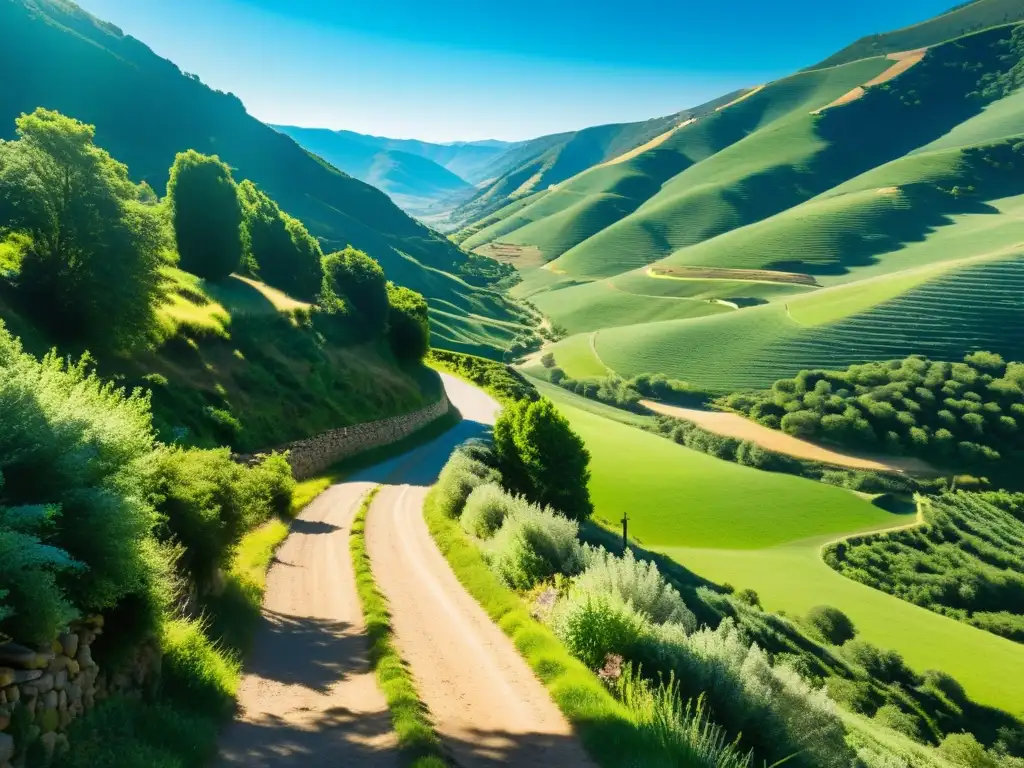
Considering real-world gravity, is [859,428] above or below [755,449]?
above

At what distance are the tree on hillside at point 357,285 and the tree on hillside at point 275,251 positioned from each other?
1.88 metres

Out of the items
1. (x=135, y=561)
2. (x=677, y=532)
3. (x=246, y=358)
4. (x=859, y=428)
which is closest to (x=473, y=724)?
(x=135, y=561)

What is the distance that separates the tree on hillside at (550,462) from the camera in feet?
105

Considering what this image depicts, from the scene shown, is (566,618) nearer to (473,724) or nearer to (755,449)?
(473,724)

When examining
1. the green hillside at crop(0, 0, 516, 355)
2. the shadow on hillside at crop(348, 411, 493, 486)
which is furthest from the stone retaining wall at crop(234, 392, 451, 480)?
the green hillside at crop(0, 0, 516, 355)

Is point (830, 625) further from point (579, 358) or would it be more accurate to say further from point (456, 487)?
point (579, 358)

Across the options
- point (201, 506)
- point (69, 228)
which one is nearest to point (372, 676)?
point (201, 506)

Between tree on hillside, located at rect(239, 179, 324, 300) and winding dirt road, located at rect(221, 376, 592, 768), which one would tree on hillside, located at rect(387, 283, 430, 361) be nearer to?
tree on hillside, located at rect(239, 179, 324, 300)

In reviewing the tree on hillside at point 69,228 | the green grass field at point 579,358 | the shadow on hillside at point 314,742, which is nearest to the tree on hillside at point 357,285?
the tree on hillside at point 69,228

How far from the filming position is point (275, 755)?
25.6 ft

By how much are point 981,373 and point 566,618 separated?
11049cm

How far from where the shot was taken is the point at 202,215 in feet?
136

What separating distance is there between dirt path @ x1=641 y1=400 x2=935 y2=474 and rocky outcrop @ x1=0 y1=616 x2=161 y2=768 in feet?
261

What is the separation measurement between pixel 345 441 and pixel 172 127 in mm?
144277
